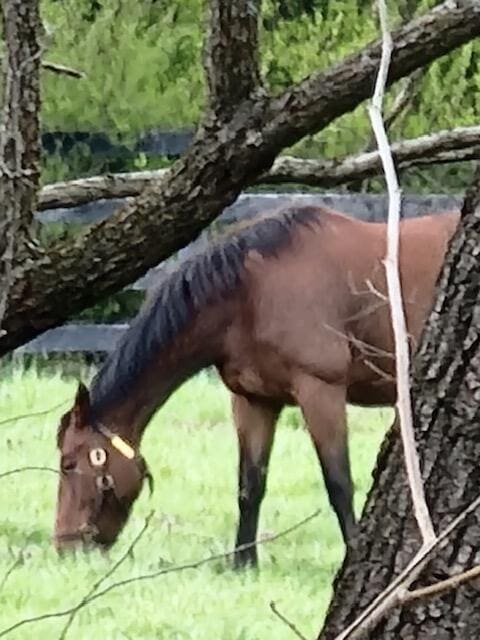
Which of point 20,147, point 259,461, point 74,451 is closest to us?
point 20,147

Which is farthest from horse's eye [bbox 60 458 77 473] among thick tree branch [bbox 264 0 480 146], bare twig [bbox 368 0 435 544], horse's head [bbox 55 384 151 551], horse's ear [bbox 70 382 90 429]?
bare twig [bbox 368 0 435 544]

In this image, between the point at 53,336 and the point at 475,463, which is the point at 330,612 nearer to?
the point at 475,463

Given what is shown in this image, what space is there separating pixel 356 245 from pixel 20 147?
359cm

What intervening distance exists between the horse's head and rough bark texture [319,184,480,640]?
141 inches

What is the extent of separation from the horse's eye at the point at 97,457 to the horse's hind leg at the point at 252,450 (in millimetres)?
526

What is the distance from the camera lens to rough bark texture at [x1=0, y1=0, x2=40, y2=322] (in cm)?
220

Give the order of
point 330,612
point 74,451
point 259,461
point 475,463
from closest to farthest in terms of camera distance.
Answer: point 475,463, point 330,612, point 74,451, point 259,461

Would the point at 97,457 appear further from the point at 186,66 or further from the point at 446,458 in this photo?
the point at 446,458

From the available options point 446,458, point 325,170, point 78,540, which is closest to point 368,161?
point 325,170

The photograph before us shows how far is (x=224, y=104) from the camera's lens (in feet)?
7.68

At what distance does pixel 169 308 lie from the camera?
554 centimetres

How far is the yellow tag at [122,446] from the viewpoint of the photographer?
5477 millimetres

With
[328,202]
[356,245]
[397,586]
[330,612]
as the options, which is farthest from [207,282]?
[397,586]

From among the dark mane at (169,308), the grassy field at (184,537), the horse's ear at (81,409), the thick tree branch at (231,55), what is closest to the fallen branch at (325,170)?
the thick tree branch at (231,55)
